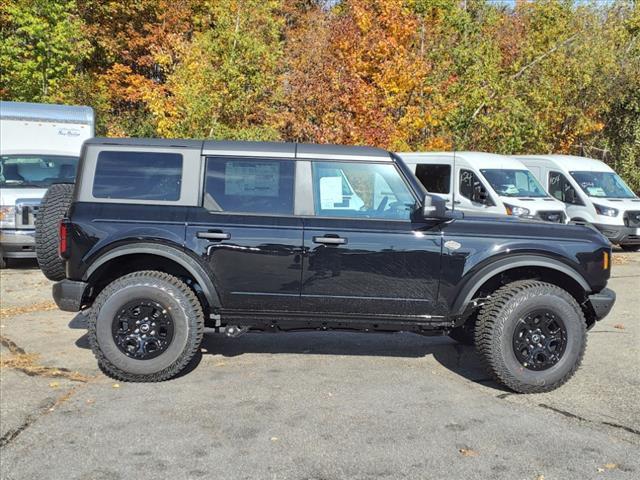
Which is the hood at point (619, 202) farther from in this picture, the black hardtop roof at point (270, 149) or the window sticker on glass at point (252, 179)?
the window sticker on glass at point (252, 179)

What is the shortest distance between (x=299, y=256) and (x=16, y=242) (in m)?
7.32

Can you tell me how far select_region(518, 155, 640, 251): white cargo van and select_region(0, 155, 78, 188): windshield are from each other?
10.3 m

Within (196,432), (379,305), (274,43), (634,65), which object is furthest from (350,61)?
(196,432)

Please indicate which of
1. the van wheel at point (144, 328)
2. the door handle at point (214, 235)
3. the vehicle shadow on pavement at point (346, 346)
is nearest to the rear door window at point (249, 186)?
the door handle at point (214, 235)

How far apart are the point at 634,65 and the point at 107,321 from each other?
2271cm

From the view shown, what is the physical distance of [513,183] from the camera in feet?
46.7

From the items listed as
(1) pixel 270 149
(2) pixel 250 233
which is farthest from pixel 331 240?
(1) pixel 270 149

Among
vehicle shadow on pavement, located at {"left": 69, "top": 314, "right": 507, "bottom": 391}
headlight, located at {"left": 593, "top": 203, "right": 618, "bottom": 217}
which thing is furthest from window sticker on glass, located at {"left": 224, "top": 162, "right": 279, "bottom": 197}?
headlight, located at {"left": 593, "top": 203, "right": 618, "bottom": 217}

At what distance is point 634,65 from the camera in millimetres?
23219

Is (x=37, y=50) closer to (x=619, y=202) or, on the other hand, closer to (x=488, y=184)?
(x=488, y=184)

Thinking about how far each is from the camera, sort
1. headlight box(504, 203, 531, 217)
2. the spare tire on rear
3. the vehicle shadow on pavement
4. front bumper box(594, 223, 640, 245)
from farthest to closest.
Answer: front bumper box(594, 223, 640, 245)
headlight box(504, 203, 531, 217)
the vehicle shadow on pavement
the spare tire on rear

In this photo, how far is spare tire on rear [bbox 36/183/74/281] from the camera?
5.75 metres

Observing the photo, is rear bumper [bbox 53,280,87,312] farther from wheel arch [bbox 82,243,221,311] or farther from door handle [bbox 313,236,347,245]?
door handle [bbox 313,236,347,245]

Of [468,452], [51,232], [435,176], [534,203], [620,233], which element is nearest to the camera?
[468,452]
